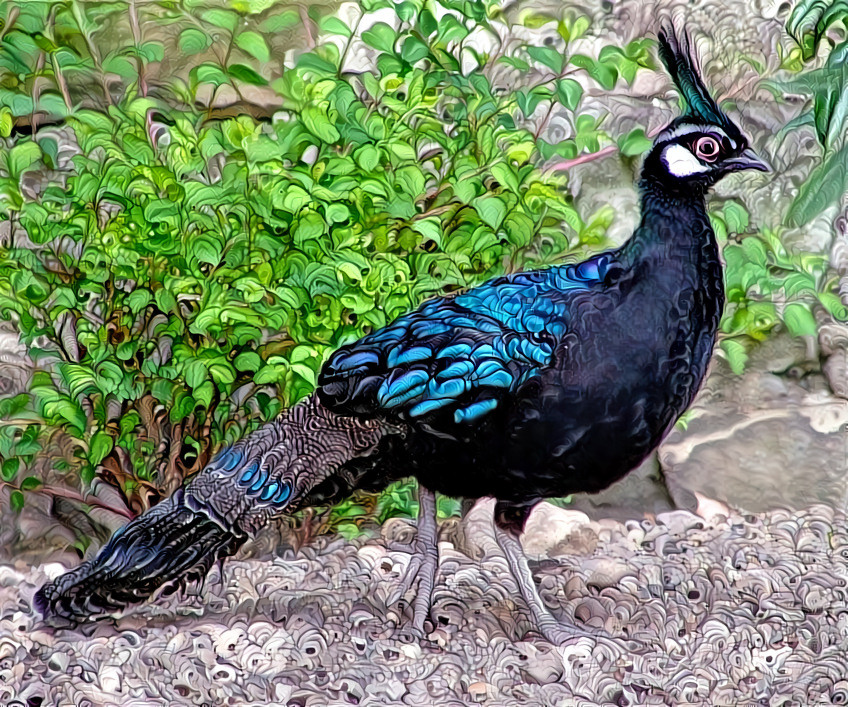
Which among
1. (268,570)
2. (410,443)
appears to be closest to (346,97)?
(410,443)

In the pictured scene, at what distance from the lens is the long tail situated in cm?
205

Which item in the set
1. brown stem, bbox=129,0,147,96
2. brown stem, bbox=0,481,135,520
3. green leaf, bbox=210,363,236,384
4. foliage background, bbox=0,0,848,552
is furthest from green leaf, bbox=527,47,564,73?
brown stem, bbox=0,481,135,520

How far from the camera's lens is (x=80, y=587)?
6.98 ft

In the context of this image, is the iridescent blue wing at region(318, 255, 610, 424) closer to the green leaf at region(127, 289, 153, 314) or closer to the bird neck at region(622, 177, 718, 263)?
the bird neck at region(622, 177, 718, 263)

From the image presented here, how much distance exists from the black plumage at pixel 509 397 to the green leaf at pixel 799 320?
22 cm

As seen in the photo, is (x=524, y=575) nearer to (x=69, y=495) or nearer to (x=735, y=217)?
(x=735, y=217)

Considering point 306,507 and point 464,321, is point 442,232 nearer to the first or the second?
point 464,321

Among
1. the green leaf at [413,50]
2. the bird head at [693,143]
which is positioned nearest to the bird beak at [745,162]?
the bird head at [693,143]

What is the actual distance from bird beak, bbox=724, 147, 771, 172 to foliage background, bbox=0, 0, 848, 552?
0.27ft

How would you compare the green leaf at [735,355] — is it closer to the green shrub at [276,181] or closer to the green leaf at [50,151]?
the green shrub at [276,181]

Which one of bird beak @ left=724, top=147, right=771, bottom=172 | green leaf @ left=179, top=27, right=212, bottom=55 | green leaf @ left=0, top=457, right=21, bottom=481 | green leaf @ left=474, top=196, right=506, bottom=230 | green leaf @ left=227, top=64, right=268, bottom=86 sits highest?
bird beak @ left=724, top=147, right=771, bottom=172

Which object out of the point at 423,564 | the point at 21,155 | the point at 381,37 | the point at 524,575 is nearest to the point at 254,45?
the point at 381,37

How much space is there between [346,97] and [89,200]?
637 mm

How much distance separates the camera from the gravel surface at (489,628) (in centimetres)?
209
